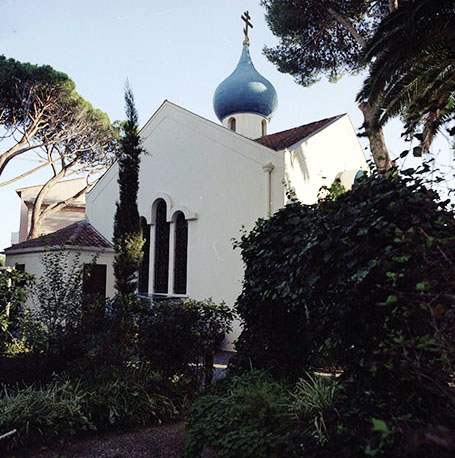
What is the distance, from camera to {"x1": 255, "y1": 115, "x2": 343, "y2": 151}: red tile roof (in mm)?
12531

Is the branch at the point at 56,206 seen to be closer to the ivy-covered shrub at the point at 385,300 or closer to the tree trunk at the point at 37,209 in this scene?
the tree trunk at the point at 37,209

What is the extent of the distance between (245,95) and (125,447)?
15.0 m

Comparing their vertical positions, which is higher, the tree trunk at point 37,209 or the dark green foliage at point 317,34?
the dark green foliage at point 317,34

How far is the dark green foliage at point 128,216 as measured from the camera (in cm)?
977

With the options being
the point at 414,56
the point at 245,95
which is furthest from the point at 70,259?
the point at 414,56

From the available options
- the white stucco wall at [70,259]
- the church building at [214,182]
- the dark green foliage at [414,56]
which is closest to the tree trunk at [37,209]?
the church building at [214,182]

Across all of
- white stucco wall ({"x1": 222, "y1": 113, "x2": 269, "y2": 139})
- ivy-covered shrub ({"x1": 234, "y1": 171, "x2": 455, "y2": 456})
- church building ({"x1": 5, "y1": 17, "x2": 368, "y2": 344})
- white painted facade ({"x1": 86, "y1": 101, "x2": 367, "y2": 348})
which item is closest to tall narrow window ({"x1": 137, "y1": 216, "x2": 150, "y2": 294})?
church building ({"x1": 5, "y1": 17, "x2": 368, "y2": 344})

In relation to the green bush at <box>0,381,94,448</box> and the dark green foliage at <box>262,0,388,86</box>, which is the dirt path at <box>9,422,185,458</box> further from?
the dark green foliage at <box>262,0,388,86</box>

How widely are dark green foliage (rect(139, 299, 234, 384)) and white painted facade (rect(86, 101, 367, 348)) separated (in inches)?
185

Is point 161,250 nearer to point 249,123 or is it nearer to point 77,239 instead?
point 77,239

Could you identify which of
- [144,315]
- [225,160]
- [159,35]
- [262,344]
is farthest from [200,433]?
[225,160]

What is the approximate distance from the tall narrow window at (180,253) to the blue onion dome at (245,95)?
6.12m

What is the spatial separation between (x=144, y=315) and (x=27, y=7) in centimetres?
670

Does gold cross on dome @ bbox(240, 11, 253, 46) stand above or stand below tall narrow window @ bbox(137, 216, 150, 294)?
above
